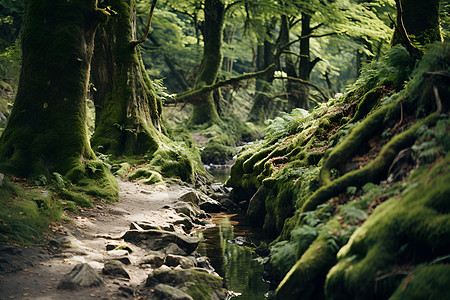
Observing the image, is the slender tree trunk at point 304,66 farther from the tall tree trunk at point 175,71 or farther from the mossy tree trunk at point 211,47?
the tall tree trunk at point 175,71

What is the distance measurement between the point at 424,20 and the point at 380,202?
5.27 meters

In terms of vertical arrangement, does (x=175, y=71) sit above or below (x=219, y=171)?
above

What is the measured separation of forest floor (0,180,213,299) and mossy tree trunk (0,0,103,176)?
1.52 metres

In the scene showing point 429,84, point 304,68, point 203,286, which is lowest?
point 203,286

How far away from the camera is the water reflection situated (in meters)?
6.36

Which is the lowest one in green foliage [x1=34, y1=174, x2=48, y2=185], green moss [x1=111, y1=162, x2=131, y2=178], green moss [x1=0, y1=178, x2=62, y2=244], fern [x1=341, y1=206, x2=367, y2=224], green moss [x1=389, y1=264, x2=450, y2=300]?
green moss [x1=111, y1=162, x2=131, y2=178]

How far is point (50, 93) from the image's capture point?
862 cm

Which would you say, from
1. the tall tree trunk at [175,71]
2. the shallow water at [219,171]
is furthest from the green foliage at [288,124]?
the tall tree trunk at [175,71]

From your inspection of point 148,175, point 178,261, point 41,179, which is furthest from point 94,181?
point 178,261

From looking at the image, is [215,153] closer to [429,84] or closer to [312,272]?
[429,84]

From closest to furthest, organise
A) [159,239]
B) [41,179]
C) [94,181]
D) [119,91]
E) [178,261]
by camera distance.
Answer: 1. [178,261]
2. [159,239]
3. [41,179]
4. [94,181]
5. [119,91]

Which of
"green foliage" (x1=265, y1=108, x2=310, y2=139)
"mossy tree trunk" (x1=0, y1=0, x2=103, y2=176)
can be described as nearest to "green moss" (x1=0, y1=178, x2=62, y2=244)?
"mossy tree trunk" (x1=0, y1=0, x2=103, y2=176)

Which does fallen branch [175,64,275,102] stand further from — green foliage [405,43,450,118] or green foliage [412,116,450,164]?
green foliage [412,116,450,164]

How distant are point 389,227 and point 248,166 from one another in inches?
324
